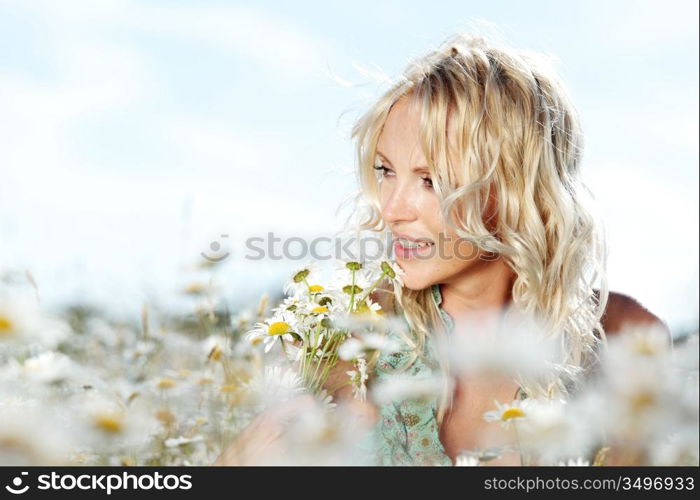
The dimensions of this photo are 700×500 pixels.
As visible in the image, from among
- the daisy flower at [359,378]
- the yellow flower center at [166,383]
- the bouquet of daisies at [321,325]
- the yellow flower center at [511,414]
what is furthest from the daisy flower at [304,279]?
the yellow flower center at [511,414]

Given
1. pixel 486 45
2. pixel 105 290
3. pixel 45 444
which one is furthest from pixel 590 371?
pixel 45 444

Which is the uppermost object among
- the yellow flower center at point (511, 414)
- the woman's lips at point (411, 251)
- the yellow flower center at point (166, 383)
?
the woman's lips at point (411, 251)

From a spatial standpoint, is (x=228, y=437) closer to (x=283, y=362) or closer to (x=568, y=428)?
(x=283, y=362)

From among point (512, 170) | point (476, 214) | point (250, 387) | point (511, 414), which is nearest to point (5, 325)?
point (250, 387)

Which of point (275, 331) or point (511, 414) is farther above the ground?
point (275, 331)

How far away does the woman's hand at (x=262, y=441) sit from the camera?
1.20 metres

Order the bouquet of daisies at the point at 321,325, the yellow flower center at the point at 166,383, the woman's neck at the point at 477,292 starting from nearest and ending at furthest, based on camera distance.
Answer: the yellow flower center at the point at 166,383
the bouquet of daisies at the point at 321,325
the woman's neck at the point at 477,292

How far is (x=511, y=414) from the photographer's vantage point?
129 centimetres

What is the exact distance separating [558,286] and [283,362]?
721 millimetres

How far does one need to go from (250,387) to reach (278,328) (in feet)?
0.74

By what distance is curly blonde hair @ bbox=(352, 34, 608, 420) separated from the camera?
174cm

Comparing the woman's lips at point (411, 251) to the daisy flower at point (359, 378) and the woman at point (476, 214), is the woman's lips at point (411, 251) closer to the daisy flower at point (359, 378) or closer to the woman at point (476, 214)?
the woman at point (476, 214)

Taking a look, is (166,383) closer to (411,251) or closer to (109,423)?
(109,423)

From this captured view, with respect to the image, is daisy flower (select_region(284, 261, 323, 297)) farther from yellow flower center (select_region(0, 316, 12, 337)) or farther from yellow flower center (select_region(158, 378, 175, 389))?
yellow flower center (select_region(0, 316, 12, 337))
